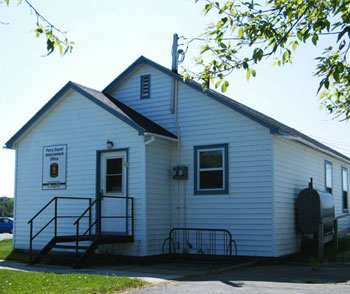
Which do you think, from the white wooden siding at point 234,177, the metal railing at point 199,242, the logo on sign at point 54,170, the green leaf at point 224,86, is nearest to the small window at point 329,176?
the white wooden siding at point 234,177

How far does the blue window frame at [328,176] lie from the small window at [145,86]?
790cm

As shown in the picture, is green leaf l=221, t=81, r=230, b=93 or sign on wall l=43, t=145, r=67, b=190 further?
sign on wall l=43, t=145, r=67, b=190

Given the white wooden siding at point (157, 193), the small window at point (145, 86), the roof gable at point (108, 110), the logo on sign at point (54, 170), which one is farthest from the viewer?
the small window at point (145, 86)

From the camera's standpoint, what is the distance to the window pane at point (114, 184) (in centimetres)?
1486

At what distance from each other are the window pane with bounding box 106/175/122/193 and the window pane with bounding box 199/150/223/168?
2.53 m

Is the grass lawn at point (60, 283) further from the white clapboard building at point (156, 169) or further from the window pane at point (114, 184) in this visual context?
the window pane at point (114, 184)

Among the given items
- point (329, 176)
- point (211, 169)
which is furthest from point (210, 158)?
point (329, 176)

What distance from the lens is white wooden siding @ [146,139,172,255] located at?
14.2 meters

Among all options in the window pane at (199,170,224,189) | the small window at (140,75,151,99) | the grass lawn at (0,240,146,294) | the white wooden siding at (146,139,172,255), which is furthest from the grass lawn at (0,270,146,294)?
the small window at (140,75,151,99)

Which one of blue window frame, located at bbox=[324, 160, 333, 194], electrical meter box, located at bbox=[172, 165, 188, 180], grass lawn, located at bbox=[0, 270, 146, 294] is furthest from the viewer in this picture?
blue window frame, located at bbox=[324, 160, 333, 194]

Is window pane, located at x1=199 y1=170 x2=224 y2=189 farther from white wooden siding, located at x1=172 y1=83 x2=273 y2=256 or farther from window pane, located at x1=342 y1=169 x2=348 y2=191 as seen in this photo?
window pane, located at x1=342 y1=169 x2=348 y2=191

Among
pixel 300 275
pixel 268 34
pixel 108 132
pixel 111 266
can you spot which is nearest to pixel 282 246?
pixel 300 275

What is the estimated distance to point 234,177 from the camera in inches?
569

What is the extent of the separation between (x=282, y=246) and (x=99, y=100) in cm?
694
